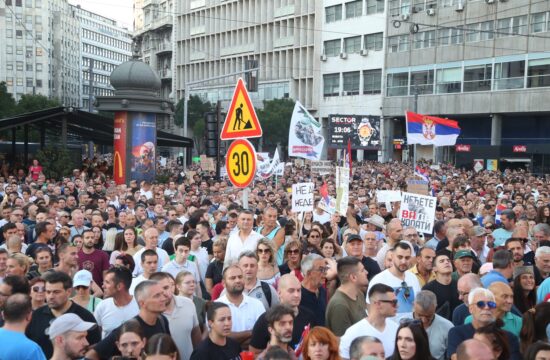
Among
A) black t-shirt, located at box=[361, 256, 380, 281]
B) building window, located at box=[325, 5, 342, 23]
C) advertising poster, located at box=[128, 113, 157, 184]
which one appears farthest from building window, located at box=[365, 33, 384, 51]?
black t-shirt, located at box=[361, 256, 380, 281]

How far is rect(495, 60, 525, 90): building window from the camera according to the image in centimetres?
5184

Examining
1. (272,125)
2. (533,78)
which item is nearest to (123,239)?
(533,78)

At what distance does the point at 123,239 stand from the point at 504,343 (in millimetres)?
6028

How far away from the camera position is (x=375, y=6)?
6444cm

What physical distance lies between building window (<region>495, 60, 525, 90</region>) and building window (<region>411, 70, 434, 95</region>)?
21.4 ft

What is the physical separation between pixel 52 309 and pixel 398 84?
5822 centimetres

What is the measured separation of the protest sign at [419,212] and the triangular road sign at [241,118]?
391 centimetres

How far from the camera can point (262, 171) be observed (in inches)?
963

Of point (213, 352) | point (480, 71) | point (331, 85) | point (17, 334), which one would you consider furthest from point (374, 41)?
point (17, 334)

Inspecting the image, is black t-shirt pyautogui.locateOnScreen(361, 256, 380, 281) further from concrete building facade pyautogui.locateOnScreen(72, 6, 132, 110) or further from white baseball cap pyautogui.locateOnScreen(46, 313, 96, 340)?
concrete building facade pyautogui.locateOnScreen(72, 6, 132, 110)

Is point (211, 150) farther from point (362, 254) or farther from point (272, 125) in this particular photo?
point (272, 125)

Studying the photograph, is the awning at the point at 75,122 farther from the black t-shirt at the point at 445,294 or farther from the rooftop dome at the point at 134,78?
the black t-shirt at the point at 445,294

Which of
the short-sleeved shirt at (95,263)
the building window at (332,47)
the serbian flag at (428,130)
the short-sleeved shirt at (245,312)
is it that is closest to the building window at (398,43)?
the building window at (332,47)

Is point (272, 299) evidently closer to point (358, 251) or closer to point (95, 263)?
point (358, 251)
